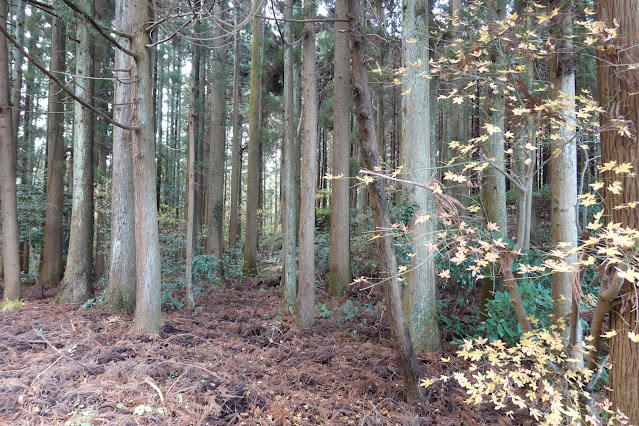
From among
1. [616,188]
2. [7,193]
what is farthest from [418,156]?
[7,193]

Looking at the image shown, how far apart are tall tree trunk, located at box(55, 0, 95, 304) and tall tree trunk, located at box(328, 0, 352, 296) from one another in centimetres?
508

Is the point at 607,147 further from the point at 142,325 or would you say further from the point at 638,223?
the point at 142,325

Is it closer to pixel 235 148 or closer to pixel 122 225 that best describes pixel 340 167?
pixel 122 225

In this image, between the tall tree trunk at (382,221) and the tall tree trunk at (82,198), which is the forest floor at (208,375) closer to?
the tall tree trunk at (382,221)

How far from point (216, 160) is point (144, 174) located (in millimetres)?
6391

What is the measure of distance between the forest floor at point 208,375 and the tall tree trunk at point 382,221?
1.23 ft

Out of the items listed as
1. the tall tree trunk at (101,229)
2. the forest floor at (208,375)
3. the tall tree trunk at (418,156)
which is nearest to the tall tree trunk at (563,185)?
the tall tree trunk at (418,156)

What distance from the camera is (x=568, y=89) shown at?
3715mm

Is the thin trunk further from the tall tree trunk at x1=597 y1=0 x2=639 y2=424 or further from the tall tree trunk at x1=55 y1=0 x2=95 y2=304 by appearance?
the tall tree trunk at x1=597 y1=0 x2=639 y2=424

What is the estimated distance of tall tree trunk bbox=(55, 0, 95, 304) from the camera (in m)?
6.75

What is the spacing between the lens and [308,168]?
5.57 m

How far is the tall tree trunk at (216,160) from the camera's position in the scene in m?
10.7

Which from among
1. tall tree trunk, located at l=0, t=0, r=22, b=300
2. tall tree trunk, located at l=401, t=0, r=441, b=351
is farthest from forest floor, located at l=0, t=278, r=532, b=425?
tall tree trunk, located at l=0, t=0, r=22, b=300

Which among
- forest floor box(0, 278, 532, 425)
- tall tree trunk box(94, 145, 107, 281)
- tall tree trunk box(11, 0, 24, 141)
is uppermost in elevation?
tall tree trunk box(11, 0, 24, 141)
